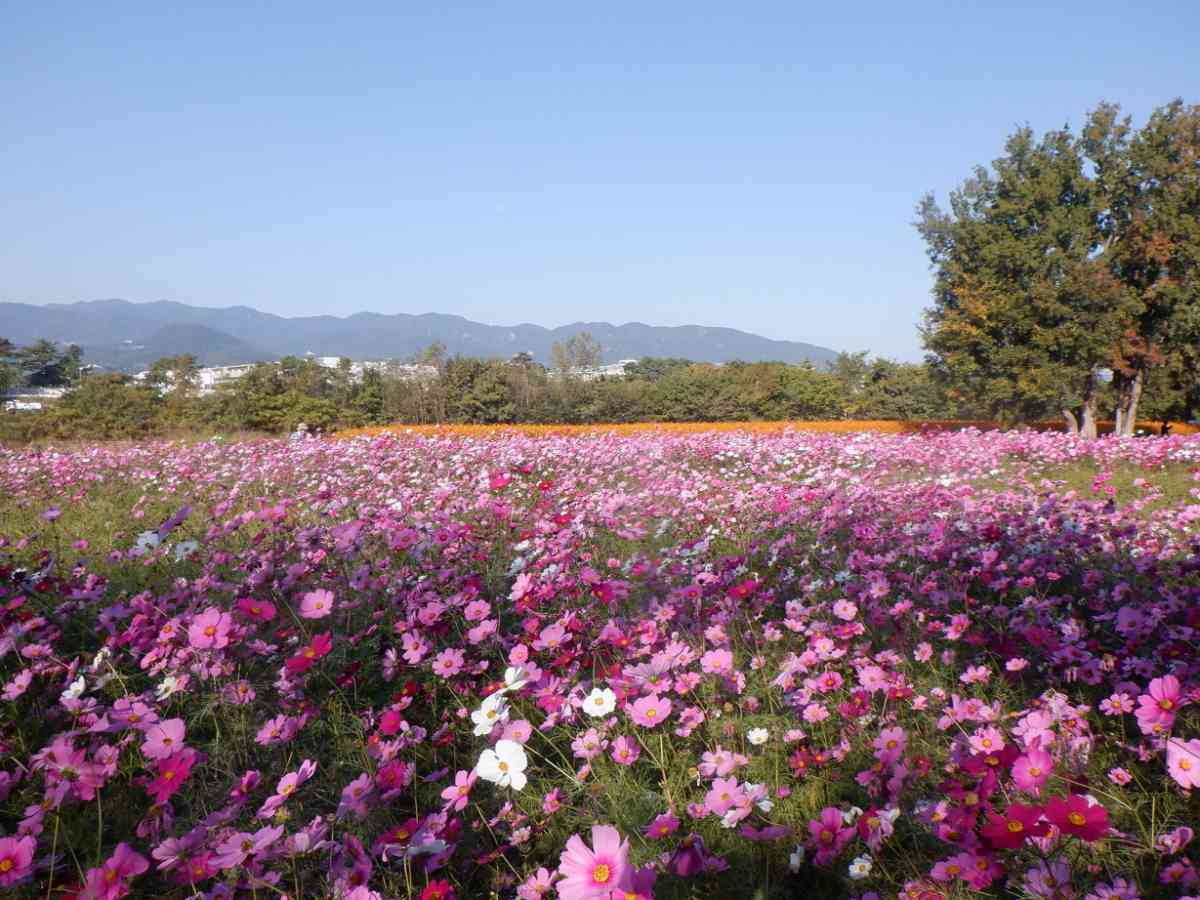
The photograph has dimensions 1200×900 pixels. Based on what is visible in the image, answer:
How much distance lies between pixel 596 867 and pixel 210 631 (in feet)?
4.63

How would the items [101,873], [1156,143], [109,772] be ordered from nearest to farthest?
[101,873], [109,772], [1156,143]

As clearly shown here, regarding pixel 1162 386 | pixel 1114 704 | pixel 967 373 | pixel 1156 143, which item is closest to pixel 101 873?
pixel 1114 704

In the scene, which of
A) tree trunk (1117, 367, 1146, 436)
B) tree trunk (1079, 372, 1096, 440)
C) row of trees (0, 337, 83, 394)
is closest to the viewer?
tree trunk (1079, 372, 1096, 440)

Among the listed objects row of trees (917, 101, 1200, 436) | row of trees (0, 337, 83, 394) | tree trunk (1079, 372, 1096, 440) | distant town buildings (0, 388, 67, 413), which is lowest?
distant town buildings (0, 388, 67, 413)

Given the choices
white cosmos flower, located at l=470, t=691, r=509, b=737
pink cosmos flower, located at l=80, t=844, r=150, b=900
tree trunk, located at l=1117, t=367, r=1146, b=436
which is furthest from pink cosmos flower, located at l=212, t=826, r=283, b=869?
tree trunk, located at l=1117, t=367, r=1146, b=436

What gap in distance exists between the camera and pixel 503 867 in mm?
1705

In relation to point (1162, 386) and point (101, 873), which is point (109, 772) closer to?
point (101, 873)

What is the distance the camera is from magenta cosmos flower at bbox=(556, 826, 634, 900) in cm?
91

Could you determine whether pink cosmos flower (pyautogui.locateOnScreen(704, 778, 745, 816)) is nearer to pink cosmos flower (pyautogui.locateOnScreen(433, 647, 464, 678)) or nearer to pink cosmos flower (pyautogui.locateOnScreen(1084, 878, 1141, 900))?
pink cosmos flower (pyautogui.locateOnScreen(1084, 878, 1141, 900))

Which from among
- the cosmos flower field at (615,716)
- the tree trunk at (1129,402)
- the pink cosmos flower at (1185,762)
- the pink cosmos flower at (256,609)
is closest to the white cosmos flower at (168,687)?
the cosmos flower field at (615,716)

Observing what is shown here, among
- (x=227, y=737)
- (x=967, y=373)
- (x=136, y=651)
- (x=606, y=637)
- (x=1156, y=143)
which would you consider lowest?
(x=227, y=737)

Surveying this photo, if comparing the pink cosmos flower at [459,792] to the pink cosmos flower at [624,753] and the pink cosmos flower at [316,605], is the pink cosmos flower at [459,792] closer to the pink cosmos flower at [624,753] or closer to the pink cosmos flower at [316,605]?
the pink cosmos flower at [624,753]

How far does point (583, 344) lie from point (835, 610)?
65719mm

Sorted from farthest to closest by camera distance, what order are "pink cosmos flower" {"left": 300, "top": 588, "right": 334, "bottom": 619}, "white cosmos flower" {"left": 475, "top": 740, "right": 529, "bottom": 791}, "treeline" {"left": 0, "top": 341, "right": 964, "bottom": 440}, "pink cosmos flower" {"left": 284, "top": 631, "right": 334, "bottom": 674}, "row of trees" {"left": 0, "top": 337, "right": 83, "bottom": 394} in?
"row of trees" {"left": 0, "top": 337, "right": 83, "bottom": 394} < "treeline" {"left": 0, "top": 341, "right": 964, "bottom": 440} < "pink cosmos flower" {"left": 300, "top": 588, "right": 334, "bottom": 619} < "pink cosmos flower" {"left": 284, "top": 631, "right": 334, "bottom": 674} < "white cosmos flower" {"left": 475, "top": 740, "right": 529, "bottom": 791}
